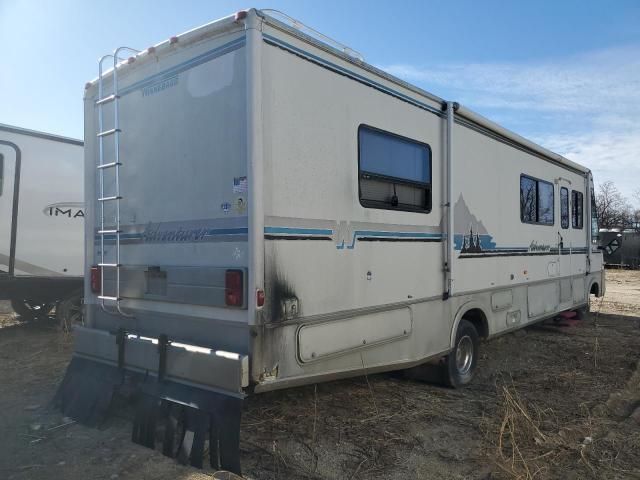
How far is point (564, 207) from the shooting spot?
8281 mm

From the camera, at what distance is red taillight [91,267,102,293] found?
451cm

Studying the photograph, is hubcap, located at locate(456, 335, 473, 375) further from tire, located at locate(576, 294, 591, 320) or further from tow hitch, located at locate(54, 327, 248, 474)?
tire, located at locate(576, 294, 591, 320)

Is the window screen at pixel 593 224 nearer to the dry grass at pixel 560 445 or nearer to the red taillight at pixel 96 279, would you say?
the dry grass at pixel 560 445

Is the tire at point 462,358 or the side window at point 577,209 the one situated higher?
the side window at point 577,209

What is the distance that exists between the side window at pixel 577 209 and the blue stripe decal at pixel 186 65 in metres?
7.01

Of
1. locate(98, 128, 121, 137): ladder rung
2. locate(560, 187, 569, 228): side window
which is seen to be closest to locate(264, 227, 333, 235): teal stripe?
locate(98, 128, 121, 137): ladder rung

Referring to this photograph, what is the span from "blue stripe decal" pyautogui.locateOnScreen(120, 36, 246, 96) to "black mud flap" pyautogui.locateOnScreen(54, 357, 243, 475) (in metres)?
2.28

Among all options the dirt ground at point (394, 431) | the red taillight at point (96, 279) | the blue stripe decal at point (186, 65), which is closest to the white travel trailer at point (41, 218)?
the dirt ground at point (394, 431)

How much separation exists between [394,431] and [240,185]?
2.32 meters

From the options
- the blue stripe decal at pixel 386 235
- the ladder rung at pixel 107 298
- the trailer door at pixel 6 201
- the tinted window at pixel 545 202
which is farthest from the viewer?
the trailer door at pixel 6 201

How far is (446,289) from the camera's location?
5.07 m

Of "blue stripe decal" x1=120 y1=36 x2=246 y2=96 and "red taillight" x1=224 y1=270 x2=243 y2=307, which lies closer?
"red taillight" x1=224 y1=270 x2=243 y2=307

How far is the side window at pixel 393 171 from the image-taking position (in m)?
4.21

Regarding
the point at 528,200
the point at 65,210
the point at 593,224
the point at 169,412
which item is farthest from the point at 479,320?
the point at 65,210
